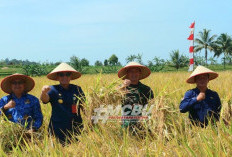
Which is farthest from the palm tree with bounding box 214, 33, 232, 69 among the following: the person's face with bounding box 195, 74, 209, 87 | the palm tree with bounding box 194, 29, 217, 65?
the person's face with bounding box 195, 74, 209, 87

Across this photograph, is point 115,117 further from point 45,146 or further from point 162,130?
point 45,146

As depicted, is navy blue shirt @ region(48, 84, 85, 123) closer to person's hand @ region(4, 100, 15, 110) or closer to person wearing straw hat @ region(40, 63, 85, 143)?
person wearing straw hat @ region(40, 63, 85, 143)

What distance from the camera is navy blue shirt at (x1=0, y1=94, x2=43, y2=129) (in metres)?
2.62

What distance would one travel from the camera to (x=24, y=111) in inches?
104

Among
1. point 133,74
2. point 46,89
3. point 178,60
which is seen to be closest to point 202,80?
point 133,74

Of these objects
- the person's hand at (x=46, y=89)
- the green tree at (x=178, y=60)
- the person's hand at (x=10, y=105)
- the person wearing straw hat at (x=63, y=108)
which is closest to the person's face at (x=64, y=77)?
the person wearing straw hat at (x=63, y=108)

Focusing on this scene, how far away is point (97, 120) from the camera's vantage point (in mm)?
2166

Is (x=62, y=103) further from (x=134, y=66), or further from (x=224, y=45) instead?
(x=224, y=45)

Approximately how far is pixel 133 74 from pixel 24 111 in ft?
3.79

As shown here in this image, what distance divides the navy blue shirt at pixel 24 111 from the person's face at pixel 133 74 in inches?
39.1

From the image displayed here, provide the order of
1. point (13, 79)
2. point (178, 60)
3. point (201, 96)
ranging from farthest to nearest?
point (178, 60) < point (13, 79) < point (201, 96)

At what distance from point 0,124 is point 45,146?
0.77 meters

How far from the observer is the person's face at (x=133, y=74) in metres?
2.63

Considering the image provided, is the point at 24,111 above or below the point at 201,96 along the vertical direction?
below
